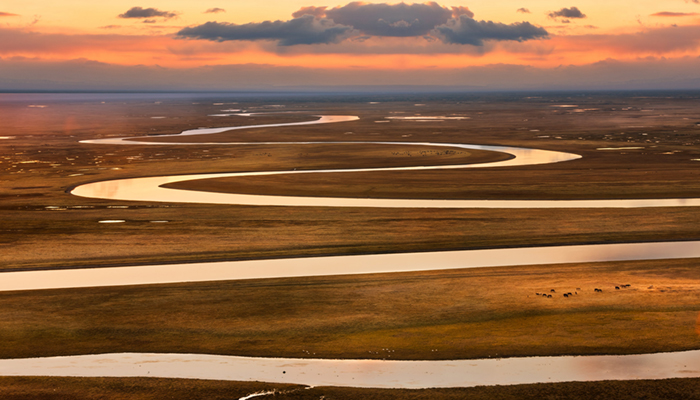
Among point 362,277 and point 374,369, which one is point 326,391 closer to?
point 374,369

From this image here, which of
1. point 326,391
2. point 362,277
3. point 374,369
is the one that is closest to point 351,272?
point 362,277

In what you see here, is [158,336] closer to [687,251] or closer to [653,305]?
[653,305]

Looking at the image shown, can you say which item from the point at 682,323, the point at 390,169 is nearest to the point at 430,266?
the point at 682,323

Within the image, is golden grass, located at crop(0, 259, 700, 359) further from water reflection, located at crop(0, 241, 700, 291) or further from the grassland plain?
water reflection, located at crop(0, 241, 700, 291)

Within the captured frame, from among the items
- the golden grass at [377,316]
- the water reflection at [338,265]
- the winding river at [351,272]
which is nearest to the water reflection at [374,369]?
the winding river at [351,272]

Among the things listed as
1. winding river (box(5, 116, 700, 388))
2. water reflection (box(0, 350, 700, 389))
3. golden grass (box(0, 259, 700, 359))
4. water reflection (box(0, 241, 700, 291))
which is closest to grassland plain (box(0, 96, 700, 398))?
golden grass (box(0, 259, 700, 359))
